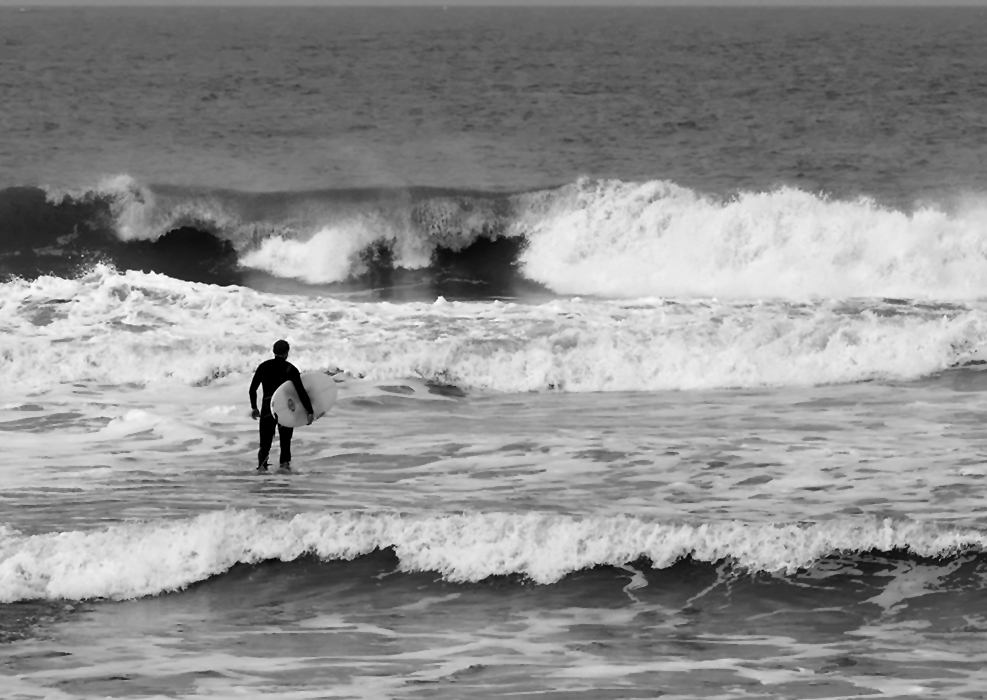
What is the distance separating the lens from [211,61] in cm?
6788

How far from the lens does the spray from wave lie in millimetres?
23469

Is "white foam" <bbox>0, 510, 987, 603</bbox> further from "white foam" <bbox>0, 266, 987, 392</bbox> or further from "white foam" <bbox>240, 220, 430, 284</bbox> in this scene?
"white foam" <bbox>240, 220, 430, 284</bbox>

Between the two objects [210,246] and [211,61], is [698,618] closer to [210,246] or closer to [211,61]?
[210,246]

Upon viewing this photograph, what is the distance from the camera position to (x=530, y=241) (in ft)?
86.5

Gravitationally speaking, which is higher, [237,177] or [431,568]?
[237,177]

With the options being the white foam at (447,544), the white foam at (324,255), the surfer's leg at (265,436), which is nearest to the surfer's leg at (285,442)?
the surfer's leg at (265,436)

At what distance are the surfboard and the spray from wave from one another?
10013 mm

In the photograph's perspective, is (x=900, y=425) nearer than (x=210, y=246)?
Yes

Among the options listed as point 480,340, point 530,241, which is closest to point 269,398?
point 480,340

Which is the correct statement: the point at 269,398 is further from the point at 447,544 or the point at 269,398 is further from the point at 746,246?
the point at 746,246

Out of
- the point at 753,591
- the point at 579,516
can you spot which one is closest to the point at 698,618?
the point at 753,591

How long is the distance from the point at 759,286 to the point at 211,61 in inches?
1949

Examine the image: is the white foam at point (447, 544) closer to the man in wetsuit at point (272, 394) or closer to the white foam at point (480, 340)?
the man in wetsuit at point (272, 394)

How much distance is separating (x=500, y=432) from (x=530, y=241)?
13.0 meters
